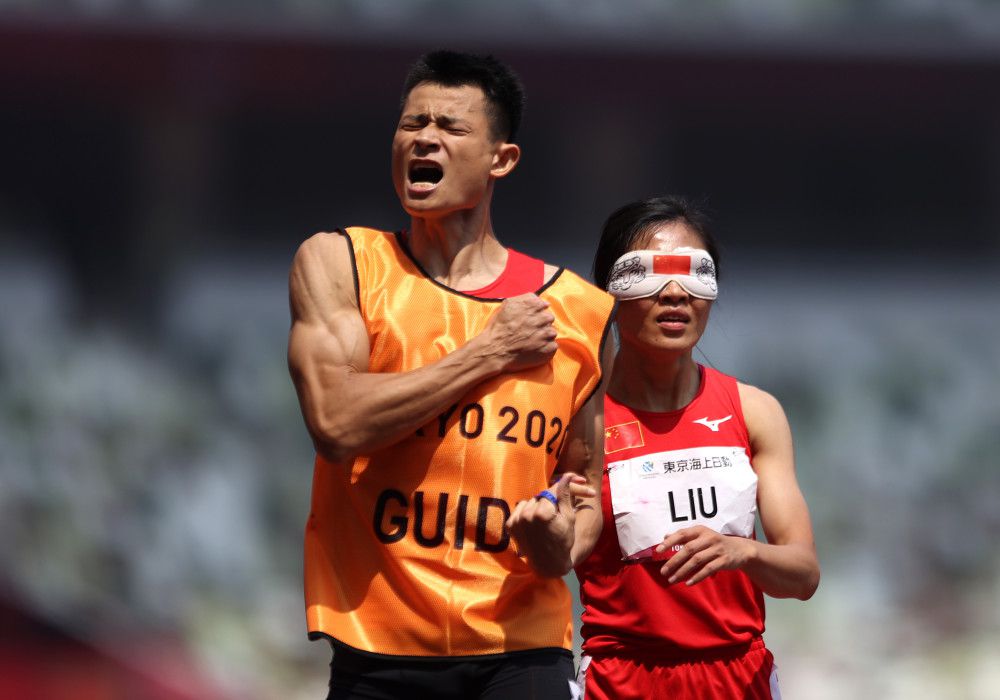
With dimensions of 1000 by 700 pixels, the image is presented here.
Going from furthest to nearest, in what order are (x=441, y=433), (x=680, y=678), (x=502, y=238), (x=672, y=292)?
(x=502, y=238) < (x=672, y=292) < (x=680, y=678) < (x=441, y=433)

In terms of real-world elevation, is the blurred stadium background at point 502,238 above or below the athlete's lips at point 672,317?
above

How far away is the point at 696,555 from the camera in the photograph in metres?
2.43

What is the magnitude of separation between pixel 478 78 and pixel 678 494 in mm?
909

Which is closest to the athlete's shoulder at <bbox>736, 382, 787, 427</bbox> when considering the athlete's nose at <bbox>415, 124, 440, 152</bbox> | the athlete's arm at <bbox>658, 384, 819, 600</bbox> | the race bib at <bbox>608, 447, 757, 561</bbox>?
the athlete's arm at <bbox>658, 384, 819, 600</bbox>

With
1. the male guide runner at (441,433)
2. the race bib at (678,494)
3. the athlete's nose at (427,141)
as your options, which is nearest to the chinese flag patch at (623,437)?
the race bib at (678,494)

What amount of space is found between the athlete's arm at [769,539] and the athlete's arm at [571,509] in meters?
0.18

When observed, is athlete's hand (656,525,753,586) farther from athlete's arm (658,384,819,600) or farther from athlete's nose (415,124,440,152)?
athlete's nose (415,124,440,152)

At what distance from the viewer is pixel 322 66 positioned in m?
5.73

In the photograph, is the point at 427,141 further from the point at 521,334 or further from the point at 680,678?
the point at 680,678

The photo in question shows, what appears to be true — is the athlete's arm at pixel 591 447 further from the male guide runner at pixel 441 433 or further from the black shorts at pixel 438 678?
the black shorts at pixel 438 678

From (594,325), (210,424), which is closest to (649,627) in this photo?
(594,325)

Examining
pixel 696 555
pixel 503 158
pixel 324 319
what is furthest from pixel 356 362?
pixel 696 555

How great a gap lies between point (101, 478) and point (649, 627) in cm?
328

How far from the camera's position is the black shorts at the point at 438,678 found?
2203 mm
